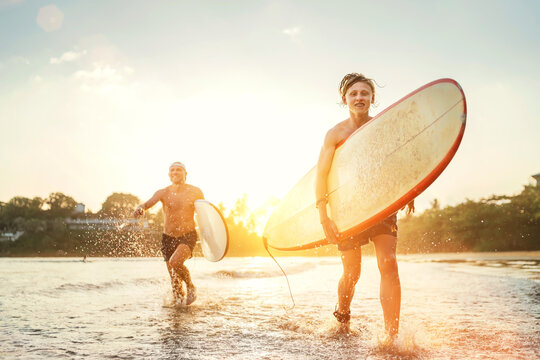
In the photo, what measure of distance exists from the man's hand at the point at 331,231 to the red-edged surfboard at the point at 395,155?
48 millimetres

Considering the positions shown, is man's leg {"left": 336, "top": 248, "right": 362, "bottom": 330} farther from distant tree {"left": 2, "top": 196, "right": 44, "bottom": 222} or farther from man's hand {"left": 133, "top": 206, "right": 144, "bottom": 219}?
distant tree {"left": 2, "top": 196, "right": 44, "bottom": 222}

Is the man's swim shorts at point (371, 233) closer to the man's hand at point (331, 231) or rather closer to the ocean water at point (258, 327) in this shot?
the man's hand at point (331, 231)

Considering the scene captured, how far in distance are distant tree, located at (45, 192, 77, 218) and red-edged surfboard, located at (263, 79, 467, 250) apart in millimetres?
92332

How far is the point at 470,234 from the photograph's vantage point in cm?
3641

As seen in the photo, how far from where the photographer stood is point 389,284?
115 inches

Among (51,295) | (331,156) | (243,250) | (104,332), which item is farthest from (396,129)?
(243,250)

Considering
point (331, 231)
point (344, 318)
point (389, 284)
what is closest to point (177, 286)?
point (344, 318)

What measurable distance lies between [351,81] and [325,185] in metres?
0.88

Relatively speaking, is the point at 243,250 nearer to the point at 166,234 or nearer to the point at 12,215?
the point at 166,234

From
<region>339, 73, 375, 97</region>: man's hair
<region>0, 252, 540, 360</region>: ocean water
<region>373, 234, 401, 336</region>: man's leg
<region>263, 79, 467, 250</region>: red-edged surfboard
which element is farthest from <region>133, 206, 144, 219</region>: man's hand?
<region>373, 234, 401, 336</region>: man's leg

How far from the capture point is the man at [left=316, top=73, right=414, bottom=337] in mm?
3098

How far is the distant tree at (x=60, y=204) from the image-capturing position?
283ft

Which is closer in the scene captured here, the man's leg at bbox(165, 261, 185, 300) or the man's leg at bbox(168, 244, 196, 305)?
the man's leg at bbox(168, 244, 196, 305)

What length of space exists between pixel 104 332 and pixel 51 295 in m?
3.26
